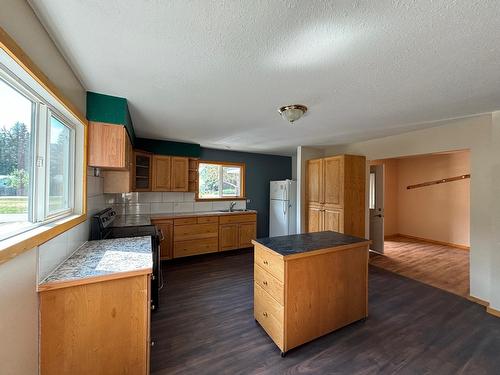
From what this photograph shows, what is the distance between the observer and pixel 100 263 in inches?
58.8

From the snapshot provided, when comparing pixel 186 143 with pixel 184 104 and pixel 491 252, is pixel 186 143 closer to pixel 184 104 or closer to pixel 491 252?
pixel 184 104

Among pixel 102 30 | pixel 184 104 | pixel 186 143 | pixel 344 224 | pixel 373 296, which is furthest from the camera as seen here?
pixel 186 143

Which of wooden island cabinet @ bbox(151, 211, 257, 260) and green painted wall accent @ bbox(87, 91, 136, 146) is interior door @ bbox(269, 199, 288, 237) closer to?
wooden island cabinet @ bbox(151, 211, 257, 260)

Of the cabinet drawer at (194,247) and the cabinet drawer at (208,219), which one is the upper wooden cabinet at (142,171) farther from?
the cabinet drawer at (194,247)

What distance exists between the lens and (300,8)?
3.34 ft

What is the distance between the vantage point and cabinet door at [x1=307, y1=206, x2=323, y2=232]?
4160 mm

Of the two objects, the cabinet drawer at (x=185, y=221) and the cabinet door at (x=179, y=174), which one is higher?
the cabinet door at (x=179, y=174)

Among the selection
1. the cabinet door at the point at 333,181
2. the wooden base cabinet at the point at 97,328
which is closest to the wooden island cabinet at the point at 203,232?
the cabinet door at the point at 333,181

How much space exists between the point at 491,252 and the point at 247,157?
4324 mm

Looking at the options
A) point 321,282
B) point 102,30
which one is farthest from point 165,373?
point 102,30

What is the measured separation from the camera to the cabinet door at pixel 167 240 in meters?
3.81

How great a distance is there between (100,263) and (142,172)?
2737 mm

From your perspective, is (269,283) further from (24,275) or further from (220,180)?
(220,180)

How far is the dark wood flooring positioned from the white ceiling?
2.24 metres
